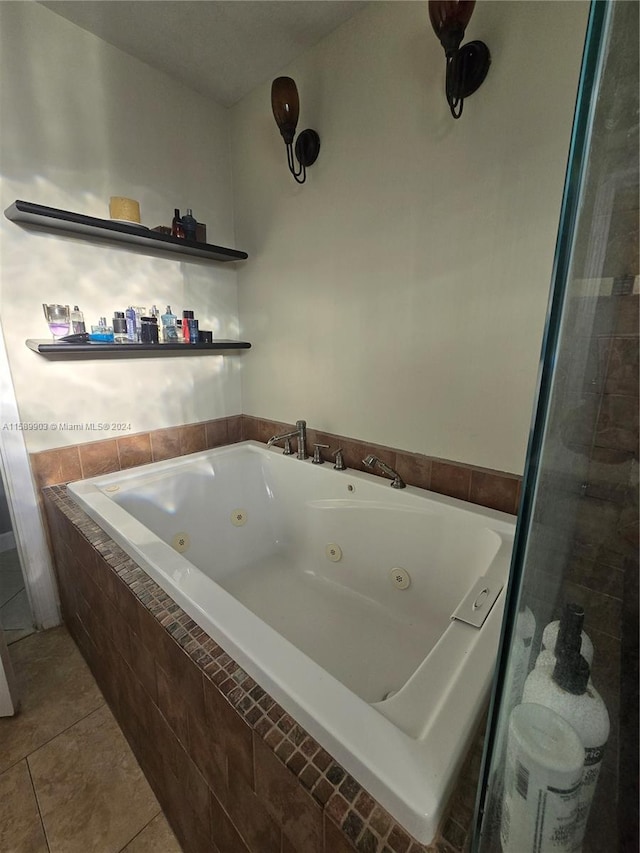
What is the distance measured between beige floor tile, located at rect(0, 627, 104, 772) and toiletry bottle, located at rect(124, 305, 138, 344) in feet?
4.22

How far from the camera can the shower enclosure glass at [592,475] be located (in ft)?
1.06

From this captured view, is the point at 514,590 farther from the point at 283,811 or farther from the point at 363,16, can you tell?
the point at 363,16

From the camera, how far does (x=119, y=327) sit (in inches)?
59.9

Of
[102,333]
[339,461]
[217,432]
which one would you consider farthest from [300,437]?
[102,333]

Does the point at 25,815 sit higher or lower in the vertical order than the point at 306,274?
lower

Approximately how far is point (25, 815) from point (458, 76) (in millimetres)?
2350

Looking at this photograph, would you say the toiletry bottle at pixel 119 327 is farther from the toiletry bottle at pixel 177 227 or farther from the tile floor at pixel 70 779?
the tile floor at pixel 70 779

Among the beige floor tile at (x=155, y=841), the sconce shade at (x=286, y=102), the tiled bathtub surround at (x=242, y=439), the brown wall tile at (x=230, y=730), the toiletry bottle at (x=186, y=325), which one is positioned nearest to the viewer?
the brown wall tile at (x=230, y=730)

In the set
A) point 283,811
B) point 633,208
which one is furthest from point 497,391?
point 283,811

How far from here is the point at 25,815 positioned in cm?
96

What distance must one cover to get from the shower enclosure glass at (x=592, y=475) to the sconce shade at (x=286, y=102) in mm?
1437

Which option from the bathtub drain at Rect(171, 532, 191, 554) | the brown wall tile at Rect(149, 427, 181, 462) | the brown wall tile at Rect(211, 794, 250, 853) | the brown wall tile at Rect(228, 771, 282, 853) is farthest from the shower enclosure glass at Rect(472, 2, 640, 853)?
the brown wall tile at Rect(149, 427, 181, 462)

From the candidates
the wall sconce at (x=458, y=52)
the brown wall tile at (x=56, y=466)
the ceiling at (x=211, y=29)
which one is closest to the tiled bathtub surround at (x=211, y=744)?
the brown wall tile at (x=56, y=466)

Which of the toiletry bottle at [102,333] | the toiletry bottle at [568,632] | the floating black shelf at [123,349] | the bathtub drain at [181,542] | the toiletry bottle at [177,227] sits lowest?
the bathtub drain at [181,542]
